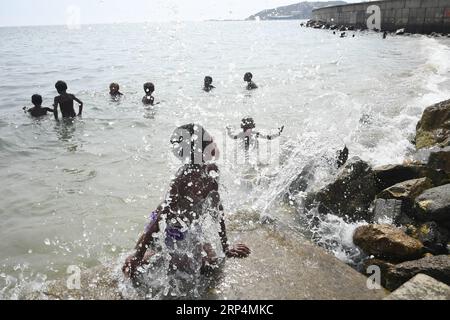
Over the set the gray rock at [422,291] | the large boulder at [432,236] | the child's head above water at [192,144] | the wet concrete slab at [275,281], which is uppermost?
the child's head above water at [192,144]

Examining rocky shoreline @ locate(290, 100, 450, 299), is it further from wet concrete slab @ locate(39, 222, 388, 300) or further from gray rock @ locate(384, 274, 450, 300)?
wet concrete slab @ locate(39, 222, 388, 300)

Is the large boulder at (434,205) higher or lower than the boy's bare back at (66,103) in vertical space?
lower

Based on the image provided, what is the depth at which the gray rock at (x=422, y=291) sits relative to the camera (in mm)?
2432

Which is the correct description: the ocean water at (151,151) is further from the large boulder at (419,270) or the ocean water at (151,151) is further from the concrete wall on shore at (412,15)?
the concrete wall on shore at (412,15)

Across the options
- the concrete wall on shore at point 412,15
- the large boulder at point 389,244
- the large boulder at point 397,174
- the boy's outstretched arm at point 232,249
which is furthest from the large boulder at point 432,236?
the concrete wall on shore at point 412,15

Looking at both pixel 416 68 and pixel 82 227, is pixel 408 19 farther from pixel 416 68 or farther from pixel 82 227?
pixel 82 227

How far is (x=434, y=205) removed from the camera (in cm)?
368

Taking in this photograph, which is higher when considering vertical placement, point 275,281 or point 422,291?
point 422,291

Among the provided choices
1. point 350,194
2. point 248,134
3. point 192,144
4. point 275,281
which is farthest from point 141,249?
point 248,134

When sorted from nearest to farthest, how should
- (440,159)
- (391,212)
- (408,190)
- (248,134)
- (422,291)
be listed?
(422,291)
(391,212)
(408,190)
(440,159)
(248,134)

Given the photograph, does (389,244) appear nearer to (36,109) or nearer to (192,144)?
(192,144)

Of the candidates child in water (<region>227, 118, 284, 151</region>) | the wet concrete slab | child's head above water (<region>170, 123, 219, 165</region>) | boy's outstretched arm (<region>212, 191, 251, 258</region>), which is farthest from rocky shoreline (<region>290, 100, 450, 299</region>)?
child in water (<region>227, 118, 284, 151</region>)

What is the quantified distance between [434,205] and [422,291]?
151 centimetres
